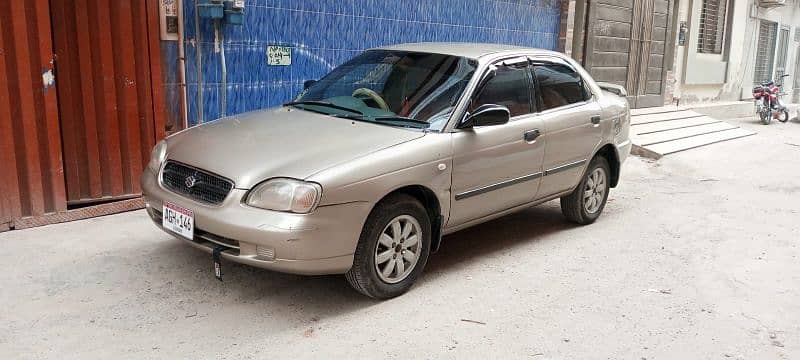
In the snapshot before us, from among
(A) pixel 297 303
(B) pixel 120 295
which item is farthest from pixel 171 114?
(A) pixel 297 303

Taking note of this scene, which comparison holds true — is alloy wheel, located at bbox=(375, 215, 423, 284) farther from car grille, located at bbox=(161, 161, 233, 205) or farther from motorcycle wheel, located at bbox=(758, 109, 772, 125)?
motorcycle wheel, located at bbox=(758, 109, 772, 125)

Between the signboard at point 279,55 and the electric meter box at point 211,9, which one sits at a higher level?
the electric meter box at point 211,9

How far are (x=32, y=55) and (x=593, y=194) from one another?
4907 mm

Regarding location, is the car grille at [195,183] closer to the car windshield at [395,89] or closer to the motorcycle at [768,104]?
the car windshield at [395,89]

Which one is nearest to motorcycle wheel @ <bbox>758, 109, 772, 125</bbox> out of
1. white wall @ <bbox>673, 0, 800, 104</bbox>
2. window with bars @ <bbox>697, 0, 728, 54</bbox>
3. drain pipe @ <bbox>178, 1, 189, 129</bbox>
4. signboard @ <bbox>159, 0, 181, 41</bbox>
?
white wall @ <bbox>673, 0, 800, 104</bbox>

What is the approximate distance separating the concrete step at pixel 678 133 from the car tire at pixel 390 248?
757 cm

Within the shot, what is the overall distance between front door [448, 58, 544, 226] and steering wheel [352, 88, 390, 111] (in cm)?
62

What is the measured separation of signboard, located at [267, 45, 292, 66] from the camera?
23.0 ft

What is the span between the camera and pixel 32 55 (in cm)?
520

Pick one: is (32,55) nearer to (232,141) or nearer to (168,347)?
(232,141)

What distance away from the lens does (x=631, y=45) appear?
1312cm

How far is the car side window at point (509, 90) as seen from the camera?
4.93 meters

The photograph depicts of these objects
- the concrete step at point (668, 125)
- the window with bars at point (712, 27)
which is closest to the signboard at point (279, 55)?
the concrete step at point (668, 125)

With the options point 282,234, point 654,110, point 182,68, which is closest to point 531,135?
point 282,234
